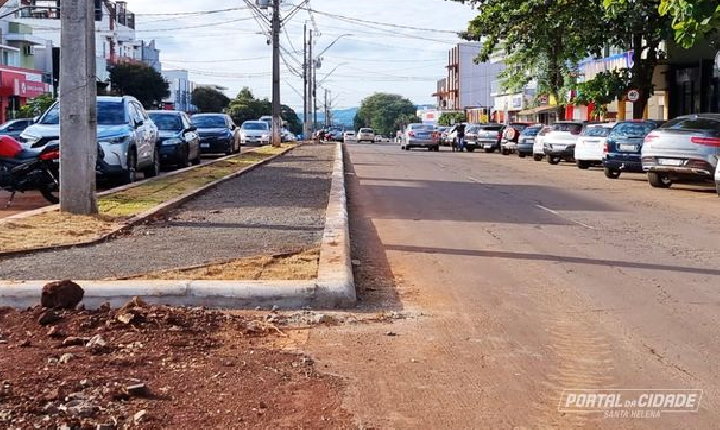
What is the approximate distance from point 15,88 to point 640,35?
37812 mm

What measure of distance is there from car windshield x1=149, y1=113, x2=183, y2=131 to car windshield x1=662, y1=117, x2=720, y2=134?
1238 centimetres

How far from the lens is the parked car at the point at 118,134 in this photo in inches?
651

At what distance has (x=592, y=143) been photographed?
27.0 m

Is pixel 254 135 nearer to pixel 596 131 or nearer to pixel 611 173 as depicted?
pixel 596 131

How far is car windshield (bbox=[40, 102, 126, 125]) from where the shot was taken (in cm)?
1747

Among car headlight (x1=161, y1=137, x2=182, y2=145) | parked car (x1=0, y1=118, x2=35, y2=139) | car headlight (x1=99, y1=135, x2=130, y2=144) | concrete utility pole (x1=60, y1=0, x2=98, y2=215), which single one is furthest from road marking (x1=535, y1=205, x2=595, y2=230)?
parked car (x1=0, y1=118, x2=35, y2=139)

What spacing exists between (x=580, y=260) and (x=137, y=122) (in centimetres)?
1130

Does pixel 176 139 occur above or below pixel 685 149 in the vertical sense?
above

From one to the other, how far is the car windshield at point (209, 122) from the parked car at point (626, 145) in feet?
48.7

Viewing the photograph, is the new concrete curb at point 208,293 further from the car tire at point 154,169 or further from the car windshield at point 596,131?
the car windshield at point 596,131

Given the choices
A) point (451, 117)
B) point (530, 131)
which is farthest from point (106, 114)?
point (451, 117)

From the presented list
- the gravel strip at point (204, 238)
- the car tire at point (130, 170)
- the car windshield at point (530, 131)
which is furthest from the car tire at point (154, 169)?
the car windshield at point (530, 131)

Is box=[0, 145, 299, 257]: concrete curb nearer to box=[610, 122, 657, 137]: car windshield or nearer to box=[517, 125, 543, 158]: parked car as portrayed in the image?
box=[610, 122, 657, 137]: car windshield

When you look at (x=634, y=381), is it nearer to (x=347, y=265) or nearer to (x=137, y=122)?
(x=347, y=265)
